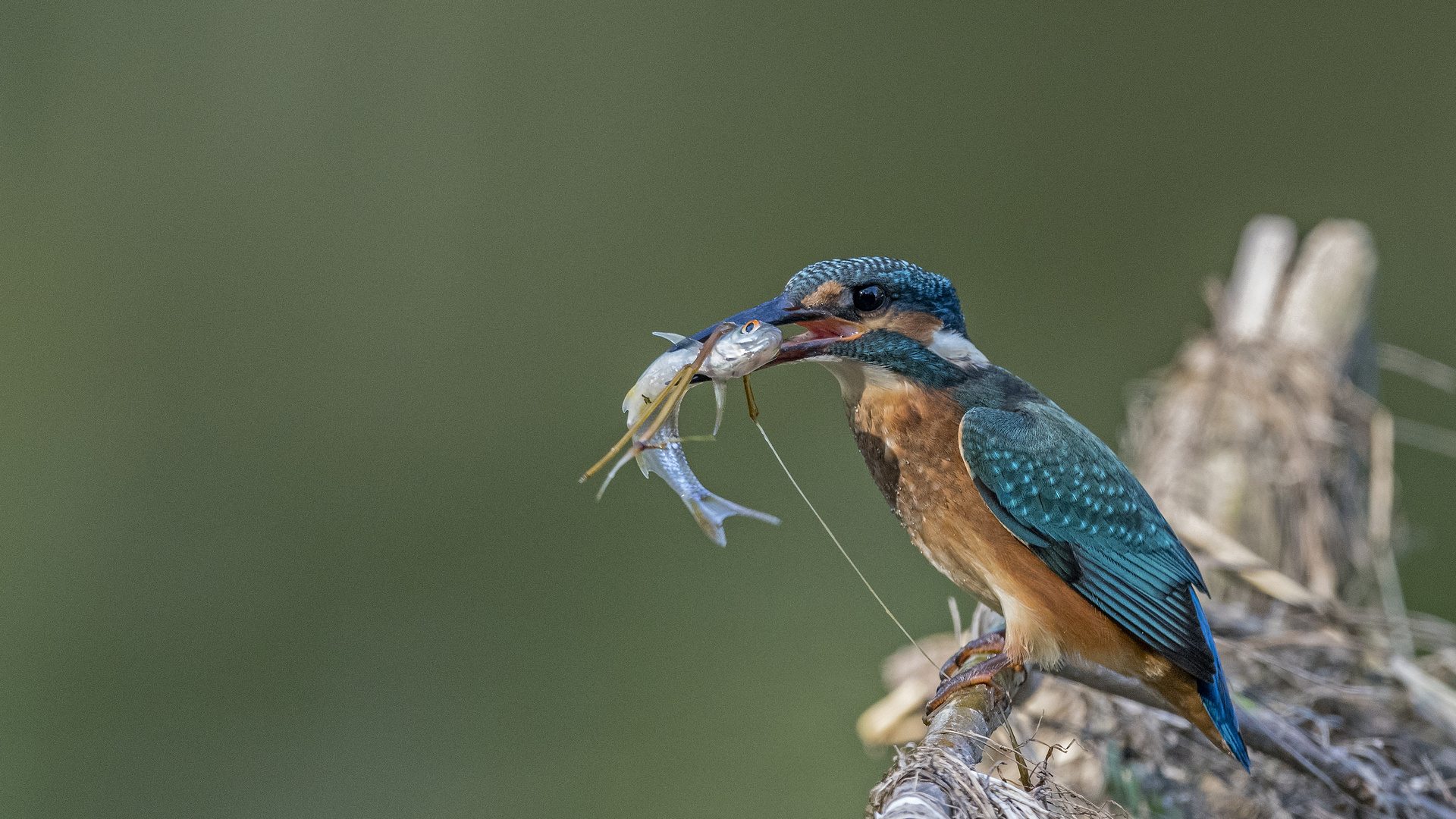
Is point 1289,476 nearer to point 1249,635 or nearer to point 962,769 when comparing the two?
point 1249,635

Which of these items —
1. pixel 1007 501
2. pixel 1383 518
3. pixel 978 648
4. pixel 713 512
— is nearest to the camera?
pixel 713 512

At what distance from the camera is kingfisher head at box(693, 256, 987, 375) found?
3.72ft

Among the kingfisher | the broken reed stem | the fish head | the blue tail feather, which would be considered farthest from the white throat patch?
the broken reed stem

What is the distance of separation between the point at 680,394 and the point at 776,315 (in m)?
0.14

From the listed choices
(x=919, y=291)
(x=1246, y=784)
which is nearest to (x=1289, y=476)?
(x=1246, y=784)

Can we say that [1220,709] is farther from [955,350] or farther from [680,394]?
[680,394]

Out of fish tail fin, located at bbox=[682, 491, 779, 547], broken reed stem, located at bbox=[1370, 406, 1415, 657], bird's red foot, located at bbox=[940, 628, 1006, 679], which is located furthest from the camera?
broken reed stem, located at bbox=[1370, 406, 1415, 657]

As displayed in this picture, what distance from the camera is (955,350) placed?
1.22m

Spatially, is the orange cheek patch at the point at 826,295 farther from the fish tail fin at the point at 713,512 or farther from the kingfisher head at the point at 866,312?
the fish tail fin at the point at 713,512

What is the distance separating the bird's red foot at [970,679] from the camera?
1.16m

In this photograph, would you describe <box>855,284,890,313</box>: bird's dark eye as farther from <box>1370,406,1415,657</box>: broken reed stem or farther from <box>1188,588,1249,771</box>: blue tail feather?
<box>1370,406,1415,657</box>: broken reed stem

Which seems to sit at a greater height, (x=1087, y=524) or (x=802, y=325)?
(x=802, y=325)

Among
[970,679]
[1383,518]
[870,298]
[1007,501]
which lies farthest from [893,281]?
[1383,518]

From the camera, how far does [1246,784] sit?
54.3 inches
